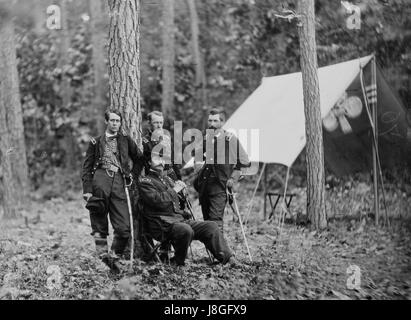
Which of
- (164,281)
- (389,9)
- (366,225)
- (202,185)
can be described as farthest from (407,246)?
(389,9)

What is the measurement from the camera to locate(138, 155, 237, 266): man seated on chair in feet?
16.1

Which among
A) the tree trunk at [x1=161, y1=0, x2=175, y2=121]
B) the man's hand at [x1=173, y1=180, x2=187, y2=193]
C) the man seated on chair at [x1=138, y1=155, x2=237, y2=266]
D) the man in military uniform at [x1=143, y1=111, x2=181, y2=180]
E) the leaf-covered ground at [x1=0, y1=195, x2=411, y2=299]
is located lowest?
the leaf-covered ground at [x1=0, y1=195, x2=411, y2=299]

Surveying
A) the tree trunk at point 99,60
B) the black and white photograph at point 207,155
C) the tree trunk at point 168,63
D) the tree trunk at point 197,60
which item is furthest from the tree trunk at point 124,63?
the tree trunk at point 197,60

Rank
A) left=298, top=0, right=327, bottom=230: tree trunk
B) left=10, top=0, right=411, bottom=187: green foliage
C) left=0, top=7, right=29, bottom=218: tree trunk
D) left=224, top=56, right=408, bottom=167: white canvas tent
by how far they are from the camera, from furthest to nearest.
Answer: left=10, top=0, right=411, bottom=187: green foliage, left=0, top=7, right=29, bottom=218: tree trunk, left=224, top=56, right=408, bottom=167: white canvas tent, left=298, top=0, right=327, bottom=230: tree trunk

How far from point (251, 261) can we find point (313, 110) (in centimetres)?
249

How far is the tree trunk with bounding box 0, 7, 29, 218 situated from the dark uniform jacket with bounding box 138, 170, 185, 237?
14.0ft

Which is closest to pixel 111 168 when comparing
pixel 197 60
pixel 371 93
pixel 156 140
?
pixel 156 140

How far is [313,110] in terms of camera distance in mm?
6789

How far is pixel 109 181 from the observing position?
16.3 ft

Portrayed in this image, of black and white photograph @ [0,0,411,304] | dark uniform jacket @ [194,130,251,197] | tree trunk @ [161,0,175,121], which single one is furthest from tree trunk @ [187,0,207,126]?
dark uniform jacket @ [194,130,251,197]

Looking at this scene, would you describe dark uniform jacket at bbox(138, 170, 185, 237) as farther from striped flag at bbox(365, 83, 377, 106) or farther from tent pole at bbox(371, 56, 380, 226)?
striped flag at bbox(365, 83, 377, 106)

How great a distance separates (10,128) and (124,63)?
5.12 metres

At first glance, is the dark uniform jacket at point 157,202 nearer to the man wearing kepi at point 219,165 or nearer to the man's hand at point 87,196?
the man's hand at point 87,196
